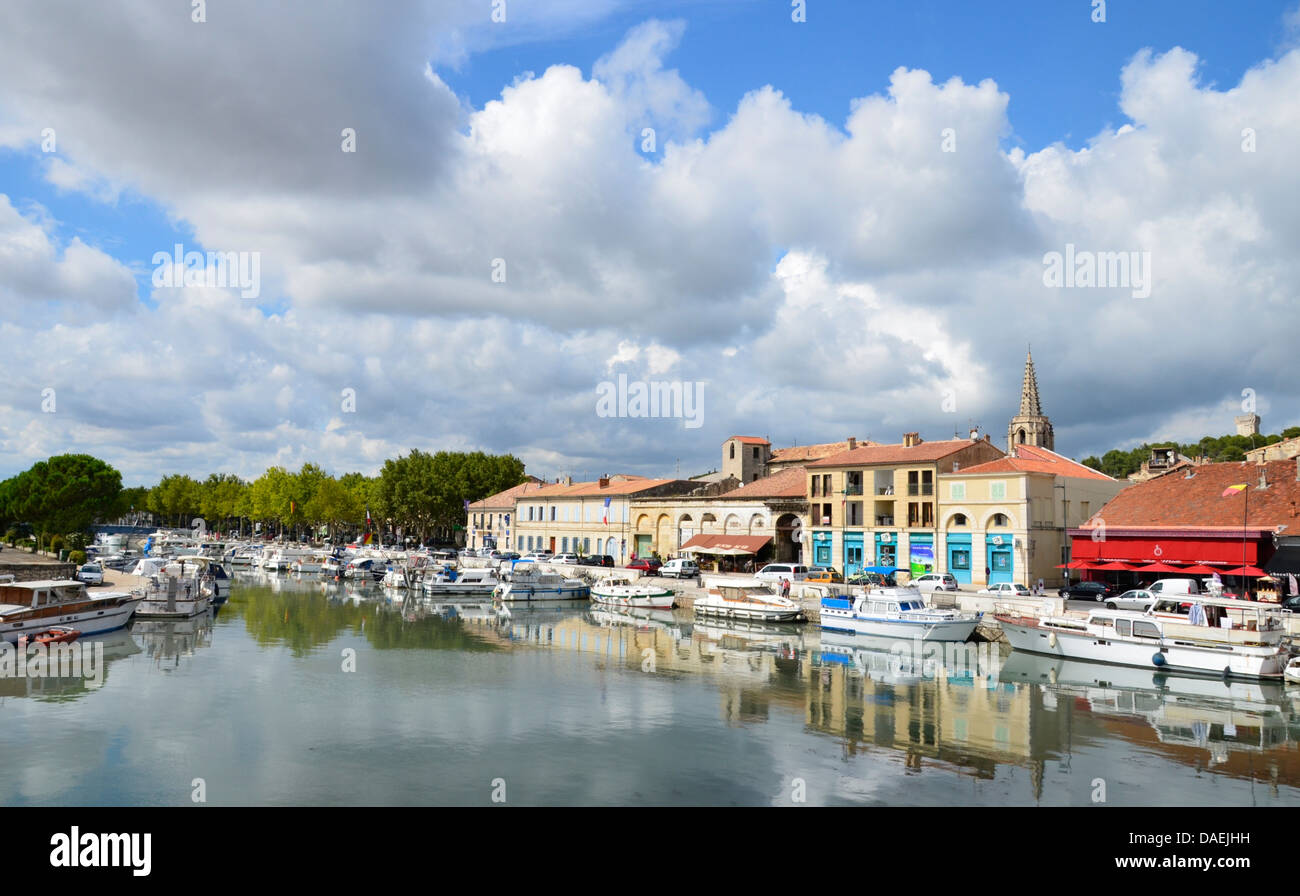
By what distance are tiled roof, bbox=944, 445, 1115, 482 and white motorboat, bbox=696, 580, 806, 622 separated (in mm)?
14944

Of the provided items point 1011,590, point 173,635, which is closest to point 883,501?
point 1011,590

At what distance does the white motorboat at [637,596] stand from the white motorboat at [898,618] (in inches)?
530

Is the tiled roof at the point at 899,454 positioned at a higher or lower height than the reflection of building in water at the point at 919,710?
higher

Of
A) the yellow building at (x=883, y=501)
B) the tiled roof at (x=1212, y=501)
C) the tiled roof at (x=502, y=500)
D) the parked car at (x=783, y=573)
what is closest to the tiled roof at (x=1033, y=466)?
the yellow building at (x=883, y=501)

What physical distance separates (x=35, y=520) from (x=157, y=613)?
1912 inches

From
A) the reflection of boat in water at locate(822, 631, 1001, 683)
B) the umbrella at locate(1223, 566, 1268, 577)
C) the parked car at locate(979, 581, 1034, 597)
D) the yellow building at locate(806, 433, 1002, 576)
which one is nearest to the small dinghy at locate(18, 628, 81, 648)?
the reflection of boat in water at locate(822, 631, 1001, 683)

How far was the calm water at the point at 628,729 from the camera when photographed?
60.2 feet

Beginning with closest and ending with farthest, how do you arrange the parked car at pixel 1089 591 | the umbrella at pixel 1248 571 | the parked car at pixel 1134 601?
the parked car at pixel 1134 601
the umbrella at pixel 1248 571
the parked car at pixel 1089 591

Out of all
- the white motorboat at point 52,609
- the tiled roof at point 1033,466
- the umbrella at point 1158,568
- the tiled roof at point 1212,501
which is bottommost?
the white motorboat at point 52,609

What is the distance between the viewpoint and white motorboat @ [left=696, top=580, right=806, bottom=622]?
4672 cm

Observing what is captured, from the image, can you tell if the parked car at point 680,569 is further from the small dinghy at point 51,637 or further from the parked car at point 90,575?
the parked car at point 90,575

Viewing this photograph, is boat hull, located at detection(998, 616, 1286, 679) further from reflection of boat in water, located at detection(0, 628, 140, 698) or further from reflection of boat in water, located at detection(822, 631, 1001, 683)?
reflection of boat in water, located at detection(0, 628, 140, 698)
